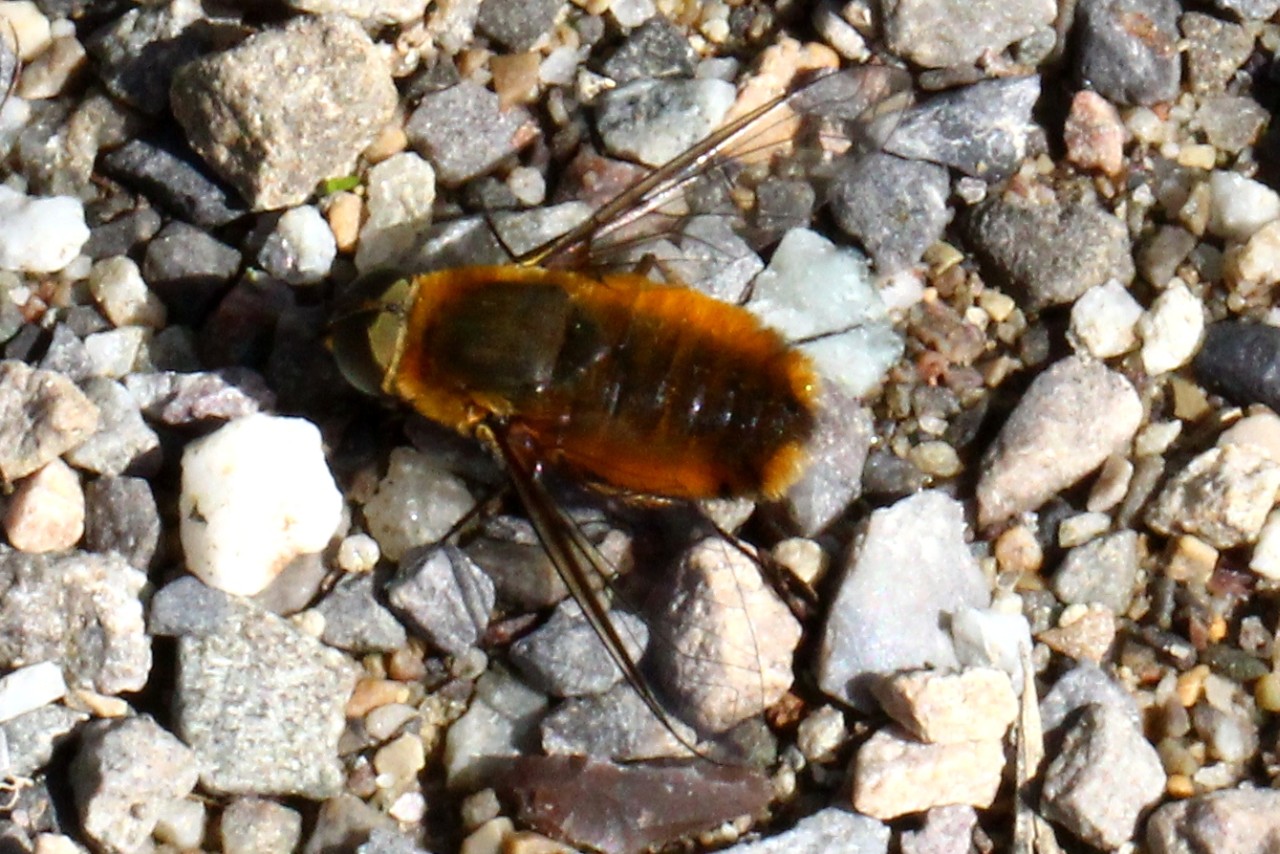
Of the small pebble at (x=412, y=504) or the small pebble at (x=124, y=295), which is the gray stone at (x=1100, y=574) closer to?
the small pebble at (x=412, y=504)

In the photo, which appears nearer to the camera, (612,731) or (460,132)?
(612,731)

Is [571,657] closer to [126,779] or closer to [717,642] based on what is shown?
[717,642]

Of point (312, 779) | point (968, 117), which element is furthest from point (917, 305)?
point (312, 779)

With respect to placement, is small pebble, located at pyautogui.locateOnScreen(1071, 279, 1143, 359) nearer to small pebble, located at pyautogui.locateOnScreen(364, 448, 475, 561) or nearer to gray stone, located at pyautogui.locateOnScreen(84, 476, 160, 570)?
small pebble, located at pyautogui.locateOnScreen(364, 448, 475, 561)

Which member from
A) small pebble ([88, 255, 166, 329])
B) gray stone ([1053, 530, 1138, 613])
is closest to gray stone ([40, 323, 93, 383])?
small pebble ([88, 255, 166, 329])

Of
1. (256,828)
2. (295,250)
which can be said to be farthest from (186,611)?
(295,250)

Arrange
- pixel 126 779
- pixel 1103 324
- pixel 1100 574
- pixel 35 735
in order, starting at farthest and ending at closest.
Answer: pixel 1103 324 < pixel 1100 574 < pixel 35 735 < pixel 126 779

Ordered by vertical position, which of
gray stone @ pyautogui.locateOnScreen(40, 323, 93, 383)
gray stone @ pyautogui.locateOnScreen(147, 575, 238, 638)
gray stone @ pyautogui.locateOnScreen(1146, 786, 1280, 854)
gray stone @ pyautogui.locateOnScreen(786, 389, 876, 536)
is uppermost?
gray stone @ pyautogui.locateOnScreen(40, 323, 93, 383)
